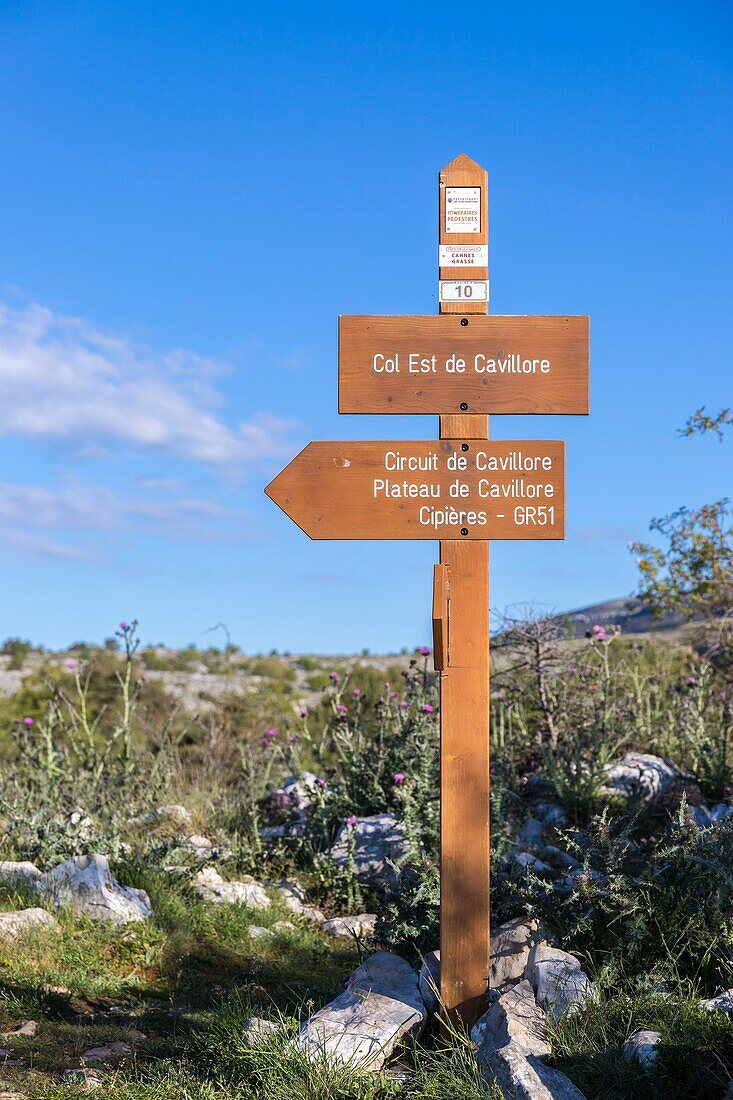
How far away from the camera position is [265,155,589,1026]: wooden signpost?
4.77m

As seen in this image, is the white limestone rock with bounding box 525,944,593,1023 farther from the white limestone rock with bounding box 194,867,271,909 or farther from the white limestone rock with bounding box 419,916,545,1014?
the white limestone rock with bounding box 194,867,271,909

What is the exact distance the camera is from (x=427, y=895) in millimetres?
5621

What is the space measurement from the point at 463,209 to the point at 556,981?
3.62 meters

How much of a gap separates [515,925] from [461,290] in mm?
3130

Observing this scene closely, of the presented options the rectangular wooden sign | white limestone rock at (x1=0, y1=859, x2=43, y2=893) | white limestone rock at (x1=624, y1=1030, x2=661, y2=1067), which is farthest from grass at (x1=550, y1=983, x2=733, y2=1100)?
white limestone rock at (x1=0, y1=859, x2=43, y2=893)

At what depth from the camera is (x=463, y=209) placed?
511cm

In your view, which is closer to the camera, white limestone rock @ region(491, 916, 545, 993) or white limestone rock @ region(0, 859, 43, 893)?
white limestone rock @ region(491, 916, 545, 993)

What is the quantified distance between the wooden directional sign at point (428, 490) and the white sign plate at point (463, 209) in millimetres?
1079

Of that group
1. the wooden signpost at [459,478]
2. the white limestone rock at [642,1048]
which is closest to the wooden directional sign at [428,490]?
the wooden signpost at [459,478]

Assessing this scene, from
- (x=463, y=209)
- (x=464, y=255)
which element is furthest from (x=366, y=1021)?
(x=463, y=209)

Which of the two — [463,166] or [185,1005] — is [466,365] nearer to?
[463,166]

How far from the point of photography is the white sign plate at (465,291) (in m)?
5.05

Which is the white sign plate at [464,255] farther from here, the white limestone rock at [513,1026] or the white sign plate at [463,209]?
the white limestone rock at [513,1026]

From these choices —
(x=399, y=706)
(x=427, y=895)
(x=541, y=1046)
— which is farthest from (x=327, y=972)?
(x=399, y=706)
